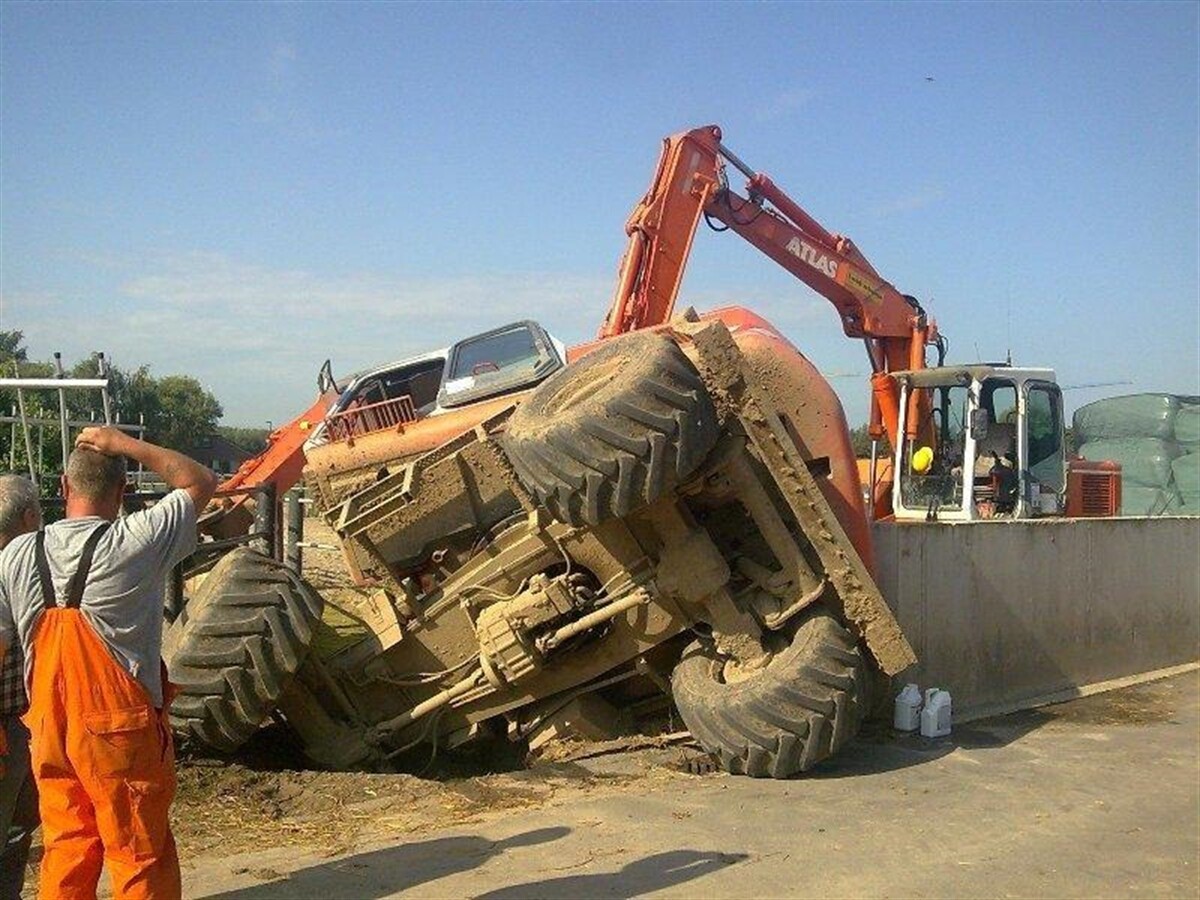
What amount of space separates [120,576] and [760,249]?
31.6ft

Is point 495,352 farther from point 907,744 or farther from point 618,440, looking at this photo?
point 907,744

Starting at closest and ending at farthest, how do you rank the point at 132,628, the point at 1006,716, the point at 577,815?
the point at 132,628 → the point at 577,815 → the point at 1006,716

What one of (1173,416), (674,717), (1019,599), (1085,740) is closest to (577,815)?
(674,717)

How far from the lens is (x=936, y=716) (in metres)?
7.84

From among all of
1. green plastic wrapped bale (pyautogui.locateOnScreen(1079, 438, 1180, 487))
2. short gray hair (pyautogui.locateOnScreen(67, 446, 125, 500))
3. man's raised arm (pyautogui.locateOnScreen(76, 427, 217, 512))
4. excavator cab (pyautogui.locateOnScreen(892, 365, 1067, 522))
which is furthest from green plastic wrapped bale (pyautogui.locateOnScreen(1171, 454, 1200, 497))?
short gray hair (pyautogui.locateOnScreen(67, 446, 125, 500))

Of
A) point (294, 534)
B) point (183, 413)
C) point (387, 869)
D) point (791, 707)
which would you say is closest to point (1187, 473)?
point (294, 534)

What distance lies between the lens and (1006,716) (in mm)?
8625

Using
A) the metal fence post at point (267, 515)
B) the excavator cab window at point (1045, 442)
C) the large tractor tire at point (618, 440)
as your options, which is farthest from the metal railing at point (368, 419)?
the excavator cab window at point (1045, 442)

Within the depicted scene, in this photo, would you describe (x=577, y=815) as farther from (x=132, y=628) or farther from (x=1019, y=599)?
(x=1019, y=599)

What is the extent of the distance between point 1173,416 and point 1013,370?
19.3 feet

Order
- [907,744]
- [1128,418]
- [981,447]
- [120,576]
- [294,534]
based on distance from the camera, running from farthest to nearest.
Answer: [1128,418] → [294,534] → [981,447] → [907,744] → [120,576]

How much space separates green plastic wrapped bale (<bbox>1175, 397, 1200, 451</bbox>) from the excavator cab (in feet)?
16.6

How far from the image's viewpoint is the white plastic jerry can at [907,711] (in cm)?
787

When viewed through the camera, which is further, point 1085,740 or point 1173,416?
Result: point 1173,416
